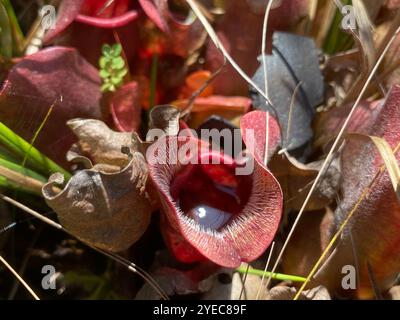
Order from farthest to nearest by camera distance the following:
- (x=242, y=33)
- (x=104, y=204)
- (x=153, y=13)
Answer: (x=242, y=33), (x=153, y=13), (x=104, y=204)

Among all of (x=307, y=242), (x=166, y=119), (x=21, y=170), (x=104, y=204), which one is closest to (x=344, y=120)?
(x=307, y=242)

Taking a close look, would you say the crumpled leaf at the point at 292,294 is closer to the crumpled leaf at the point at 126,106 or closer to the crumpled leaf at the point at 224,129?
the crumpled leaf at the point at 224,129

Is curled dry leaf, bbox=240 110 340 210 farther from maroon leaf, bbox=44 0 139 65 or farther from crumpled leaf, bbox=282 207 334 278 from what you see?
maroon leaf, bbox=44 0 139 65

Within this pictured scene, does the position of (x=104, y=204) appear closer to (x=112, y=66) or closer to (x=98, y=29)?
(x=112, y=66)

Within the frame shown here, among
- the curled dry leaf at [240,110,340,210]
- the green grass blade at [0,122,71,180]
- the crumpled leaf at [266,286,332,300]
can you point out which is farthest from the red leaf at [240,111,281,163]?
the green grass blade at [0,122,71,180]
